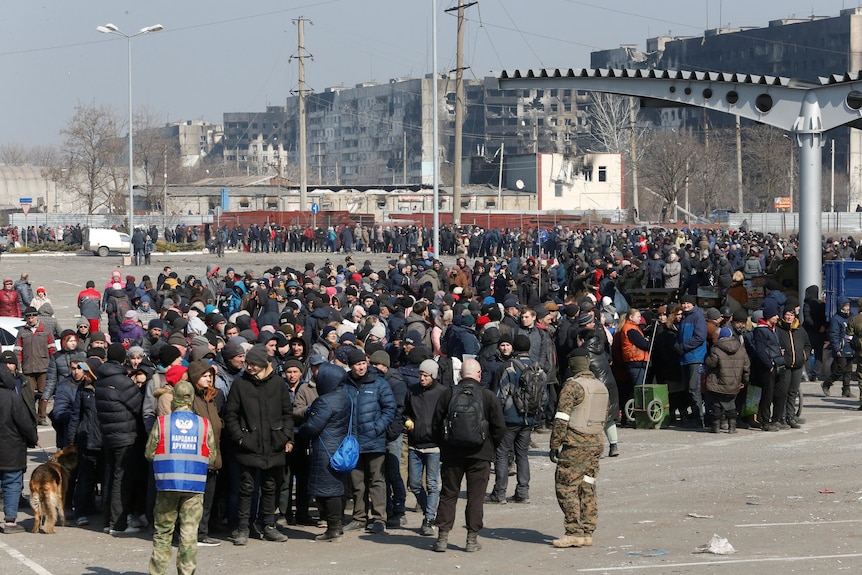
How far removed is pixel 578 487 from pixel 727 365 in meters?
5.32

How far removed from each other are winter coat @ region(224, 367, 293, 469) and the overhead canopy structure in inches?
581

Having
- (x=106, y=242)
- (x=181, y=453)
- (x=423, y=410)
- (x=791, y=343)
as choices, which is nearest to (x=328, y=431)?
(x=423, y=410)

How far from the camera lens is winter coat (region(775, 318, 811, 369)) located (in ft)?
50.5

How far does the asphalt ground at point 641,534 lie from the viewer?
9.73 m

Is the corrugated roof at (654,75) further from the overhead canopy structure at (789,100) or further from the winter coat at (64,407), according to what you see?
the winter coat at (64,407)

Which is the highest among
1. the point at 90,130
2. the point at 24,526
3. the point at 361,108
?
the point at 361,108

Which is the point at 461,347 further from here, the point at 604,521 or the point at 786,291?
the point at 786,291

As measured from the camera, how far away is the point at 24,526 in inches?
456

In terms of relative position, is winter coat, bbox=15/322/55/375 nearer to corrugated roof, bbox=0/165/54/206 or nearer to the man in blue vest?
the man in blue vest

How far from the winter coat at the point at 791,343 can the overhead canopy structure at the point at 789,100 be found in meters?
7.42

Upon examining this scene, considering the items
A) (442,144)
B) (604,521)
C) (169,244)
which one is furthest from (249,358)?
(442,144)

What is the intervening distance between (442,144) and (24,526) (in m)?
167

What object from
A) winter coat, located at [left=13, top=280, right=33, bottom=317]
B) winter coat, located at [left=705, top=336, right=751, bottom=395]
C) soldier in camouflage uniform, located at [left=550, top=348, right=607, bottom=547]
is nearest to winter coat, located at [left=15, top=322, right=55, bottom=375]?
winter coat, located at [left=13, top=280, right=33, bottom=317]

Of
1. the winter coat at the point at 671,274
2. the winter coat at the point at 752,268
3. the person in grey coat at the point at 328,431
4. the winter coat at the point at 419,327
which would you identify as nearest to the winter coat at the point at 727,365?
the winter coat at the point at 419,327
